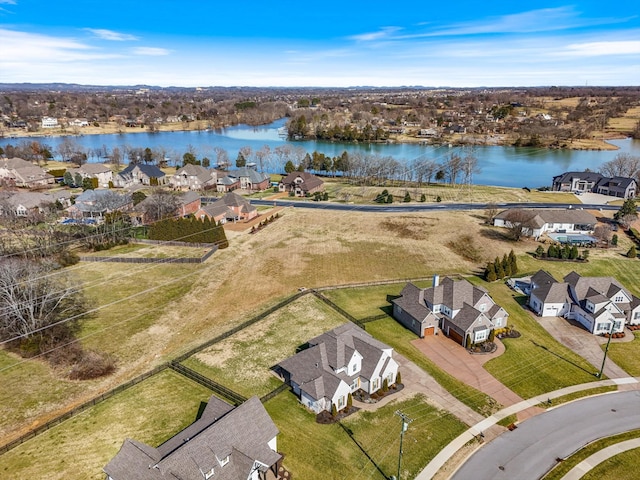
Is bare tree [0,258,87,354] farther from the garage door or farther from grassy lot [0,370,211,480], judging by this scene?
the garage door

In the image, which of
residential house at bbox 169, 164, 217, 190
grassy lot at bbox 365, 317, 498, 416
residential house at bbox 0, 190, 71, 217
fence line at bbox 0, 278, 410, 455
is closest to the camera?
fence line at bbox 0, 278, 410, 455

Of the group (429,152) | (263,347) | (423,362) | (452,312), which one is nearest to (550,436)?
(423,362)

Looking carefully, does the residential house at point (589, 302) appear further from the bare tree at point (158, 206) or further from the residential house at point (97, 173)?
the residential house at point (97, 173)

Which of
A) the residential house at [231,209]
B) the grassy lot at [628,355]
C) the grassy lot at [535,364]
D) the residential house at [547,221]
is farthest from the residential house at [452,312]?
the residential house at [231,209]

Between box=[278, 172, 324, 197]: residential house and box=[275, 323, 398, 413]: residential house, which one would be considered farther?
box=[278, 172, 324, 197]: residential house

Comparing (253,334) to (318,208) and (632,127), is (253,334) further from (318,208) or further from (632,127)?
(632,127)

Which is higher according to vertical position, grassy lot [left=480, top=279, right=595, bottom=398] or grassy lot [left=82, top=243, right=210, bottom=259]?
grassy lot [left=82, top=243, right=210, bottom=259]

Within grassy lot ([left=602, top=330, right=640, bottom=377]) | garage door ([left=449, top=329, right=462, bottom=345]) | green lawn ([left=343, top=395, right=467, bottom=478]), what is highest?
garage door ([left=449, top=329, right=462, bottom=345])

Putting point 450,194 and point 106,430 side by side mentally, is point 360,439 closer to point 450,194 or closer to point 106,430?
point 106,430

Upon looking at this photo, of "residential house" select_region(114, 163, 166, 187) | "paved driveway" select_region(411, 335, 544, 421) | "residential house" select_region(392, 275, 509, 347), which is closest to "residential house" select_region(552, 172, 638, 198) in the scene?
"residential house" select_region(392, 275, 509, 347)
